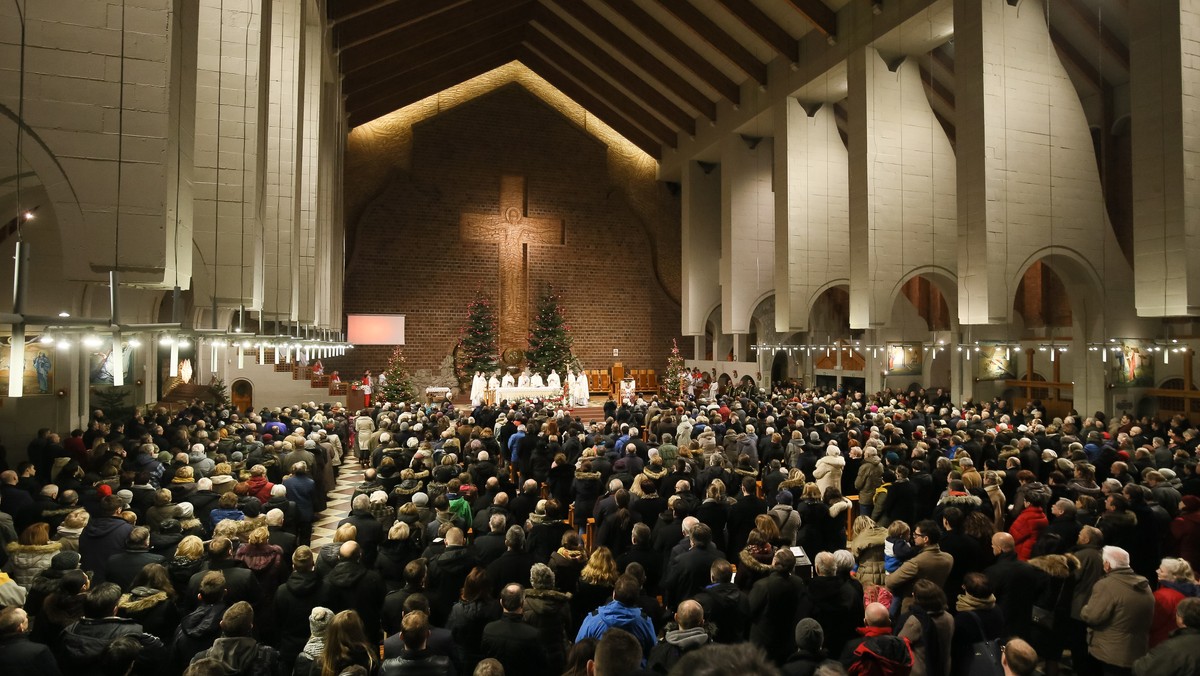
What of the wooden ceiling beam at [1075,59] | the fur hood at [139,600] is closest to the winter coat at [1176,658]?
the fur hood at [139,600]

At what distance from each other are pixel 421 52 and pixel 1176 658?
20387 mm

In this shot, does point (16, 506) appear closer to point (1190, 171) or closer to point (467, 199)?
point (1190, 171)

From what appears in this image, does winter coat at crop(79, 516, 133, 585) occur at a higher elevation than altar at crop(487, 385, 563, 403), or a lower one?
lower

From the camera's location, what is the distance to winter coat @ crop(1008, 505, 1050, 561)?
529cm

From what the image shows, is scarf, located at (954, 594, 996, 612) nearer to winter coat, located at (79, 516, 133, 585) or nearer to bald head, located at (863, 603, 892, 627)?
bald head, located at (863, 603, 892, 627)

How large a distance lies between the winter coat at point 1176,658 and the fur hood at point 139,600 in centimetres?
481

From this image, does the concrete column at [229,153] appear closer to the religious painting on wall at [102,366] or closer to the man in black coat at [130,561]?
the man in black coat at [130,561]

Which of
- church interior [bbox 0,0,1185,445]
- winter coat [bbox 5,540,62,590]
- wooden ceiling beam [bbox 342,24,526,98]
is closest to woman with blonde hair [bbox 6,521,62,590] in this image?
winter coat [bbox 5,540,62,590]

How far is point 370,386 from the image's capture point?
2016 centimetres

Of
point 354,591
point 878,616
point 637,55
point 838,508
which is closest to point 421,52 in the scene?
point 637,55

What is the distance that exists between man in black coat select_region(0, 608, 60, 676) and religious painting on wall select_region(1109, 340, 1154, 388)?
632 inches

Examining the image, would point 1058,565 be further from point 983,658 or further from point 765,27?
point 765,27

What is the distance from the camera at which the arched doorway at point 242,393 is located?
55.8ft

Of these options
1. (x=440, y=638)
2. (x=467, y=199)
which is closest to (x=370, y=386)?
(x=467, y=199)
